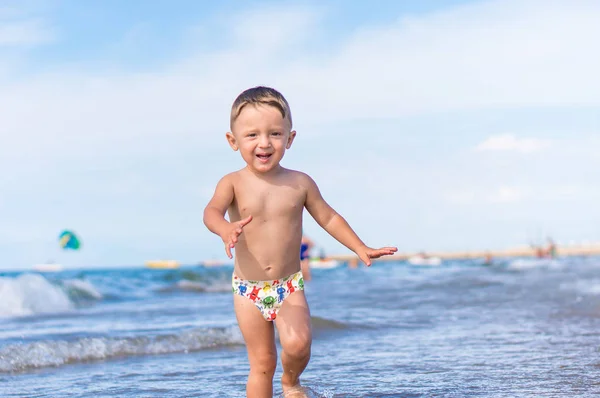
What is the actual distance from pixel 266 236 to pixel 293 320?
45 cm

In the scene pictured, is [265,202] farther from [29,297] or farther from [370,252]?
[29,297]

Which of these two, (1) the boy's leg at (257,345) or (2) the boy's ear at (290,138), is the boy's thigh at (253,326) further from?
(2) the boy's ear at (290,138)

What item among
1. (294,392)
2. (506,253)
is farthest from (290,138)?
(506,253)

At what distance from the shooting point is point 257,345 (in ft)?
12.8

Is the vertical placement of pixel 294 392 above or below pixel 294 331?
below

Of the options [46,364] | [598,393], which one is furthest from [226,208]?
[46,364]

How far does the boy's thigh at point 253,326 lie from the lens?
12.7ft

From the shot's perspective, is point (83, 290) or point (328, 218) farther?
point (83, 290)

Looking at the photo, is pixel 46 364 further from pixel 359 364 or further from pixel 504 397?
pixel 504 397

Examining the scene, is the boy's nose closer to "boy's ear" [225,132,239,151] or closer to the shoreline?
"boy's ear" [225,132,239,151]

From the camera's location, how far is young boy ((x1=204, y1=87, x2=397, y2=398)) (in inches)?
148

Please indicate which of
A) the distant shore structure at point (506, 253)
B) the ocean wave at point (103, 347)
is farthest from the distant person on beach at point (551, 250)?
the ocean wave at point (103, 347)

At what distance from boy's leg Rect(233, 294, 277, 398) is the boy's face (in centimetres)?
72

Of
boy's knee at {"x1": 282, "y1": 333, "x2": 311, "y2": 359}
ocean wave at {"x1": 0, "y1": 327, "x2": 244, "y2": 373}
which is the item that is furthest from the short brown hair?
ocean wave at {"x1": 0, "y1": 327, "x2": 244, "y2": 373}
